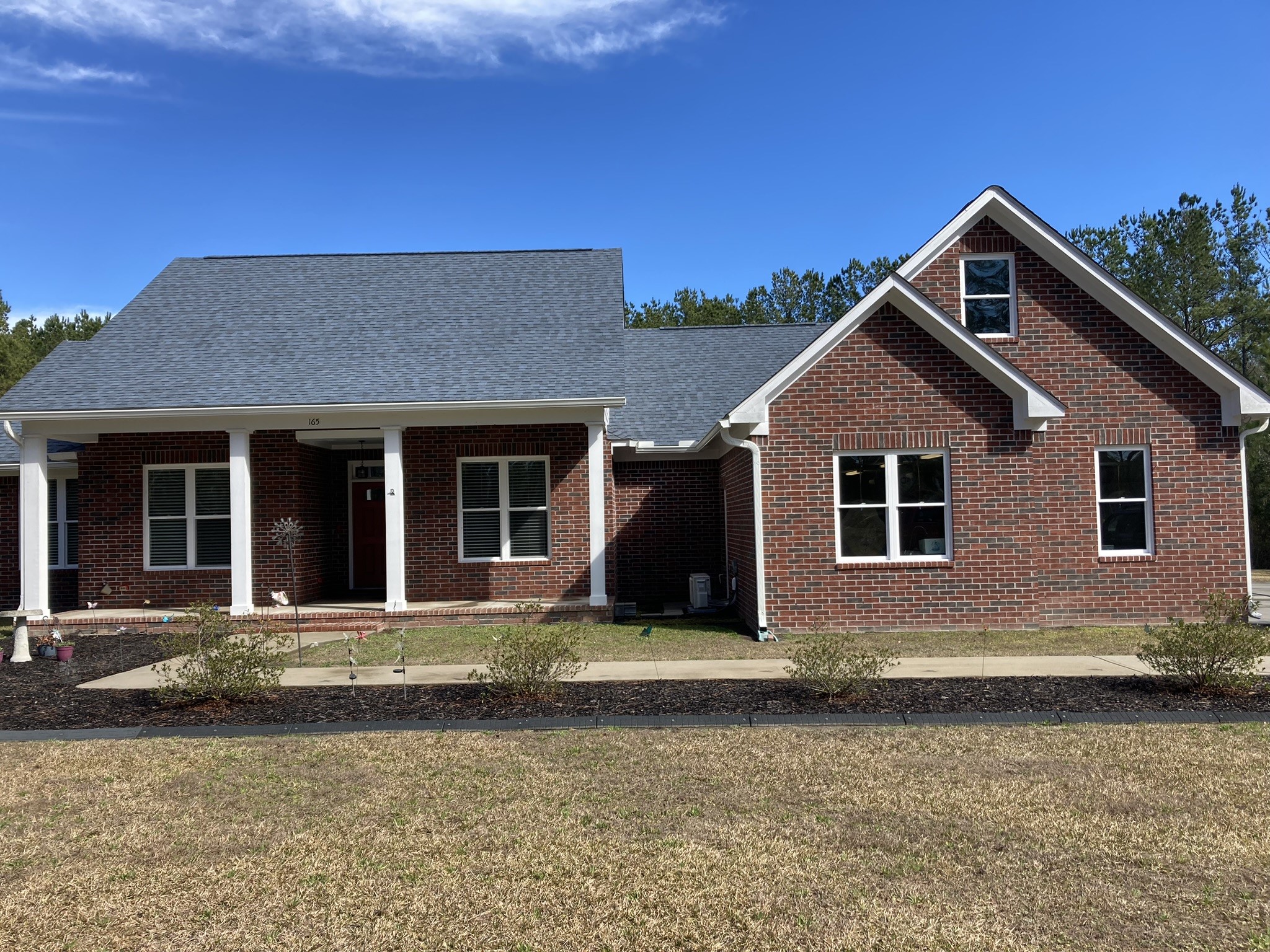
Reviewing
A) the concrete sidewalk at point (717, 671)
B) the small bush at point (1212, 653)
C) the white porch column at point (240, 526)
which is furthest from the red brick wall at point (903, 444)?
the white porch column at point (240, 526)

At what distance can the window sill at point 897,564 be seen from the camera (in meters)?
13.5

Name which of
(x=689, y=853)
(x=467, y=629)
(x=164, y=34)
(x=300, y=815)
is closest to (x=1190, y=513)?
(x=467, y=629)

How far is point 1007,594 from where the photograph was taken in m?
13.5

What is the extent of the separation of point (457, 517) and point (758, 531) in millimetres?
5784

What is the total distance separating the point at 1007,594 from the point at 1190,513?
133 inches

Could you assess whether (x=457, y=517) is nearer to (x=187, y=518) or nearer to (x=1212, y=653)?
(x=187, y=518)

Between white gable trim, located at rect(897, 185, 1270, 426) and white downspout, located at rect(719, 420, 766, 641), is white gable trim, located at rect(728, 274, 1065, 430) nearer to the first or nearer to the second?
white downspout, located at rect(719, 420, 766, 641)

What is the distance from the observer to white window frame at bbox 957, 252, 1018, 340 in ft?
49.1

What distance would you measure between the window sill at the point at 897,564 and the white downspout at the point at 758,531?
107cm


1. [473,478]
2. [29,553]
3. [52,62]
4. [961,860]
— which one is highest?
[52,62]

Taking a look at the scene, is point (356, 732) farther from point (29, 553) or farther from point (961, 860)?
point (29, 553)

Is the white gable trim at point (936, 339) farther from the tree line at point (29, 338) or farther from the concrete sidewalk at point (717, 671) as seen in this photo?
the tree line at point (29, 338)

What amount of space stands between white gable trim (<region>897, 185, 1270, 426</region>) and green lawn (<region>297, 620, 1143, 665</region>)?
12.3 ft

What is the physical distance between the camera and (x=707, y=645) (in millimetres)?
12883
